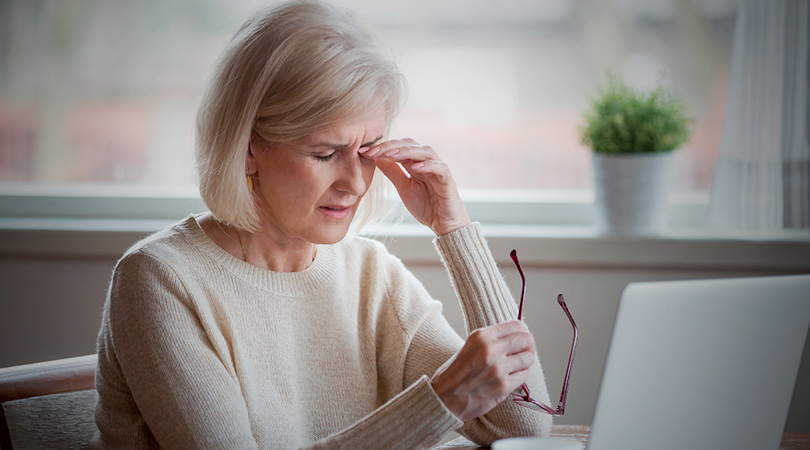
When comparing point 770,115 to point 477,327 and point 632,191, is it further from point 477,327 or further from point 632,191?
point 477,327

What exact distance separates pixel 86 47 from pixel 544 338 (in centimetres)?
163

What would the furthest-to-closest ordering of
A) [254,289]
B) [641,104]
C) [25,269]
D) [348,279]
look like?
[25,269] < [641,104] < [348,279] < [254,289]

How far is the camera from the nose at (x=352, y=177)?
1311mm

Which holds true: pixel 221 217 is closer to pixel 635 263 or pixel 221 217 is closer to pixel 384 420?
pixel 384 420

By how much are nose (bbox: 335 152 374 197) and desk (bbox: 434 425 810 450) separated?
0.46 m

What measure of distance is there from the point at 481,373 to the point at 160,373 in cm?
48

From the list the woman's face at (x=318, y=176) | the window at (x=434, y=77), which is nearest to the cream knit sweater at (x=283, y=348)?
the woman's face at (x=318, y=176)

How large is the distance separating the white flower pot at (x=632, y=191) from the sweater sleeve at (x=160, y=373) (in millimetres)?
1163

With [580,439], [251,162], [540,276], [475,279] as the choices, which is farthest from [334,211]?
[540,276]

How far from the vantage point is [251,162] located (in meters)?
1.35

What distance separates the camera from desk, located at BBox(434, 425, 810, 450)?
125 cm

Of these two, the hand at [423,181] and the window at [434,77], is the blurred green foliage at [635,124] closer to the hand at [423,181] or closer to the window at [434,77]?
the window at [434,77]

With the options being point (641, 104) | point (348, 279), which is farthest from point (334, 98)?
point (641, 104)

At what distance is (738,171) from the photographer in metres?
1.98
